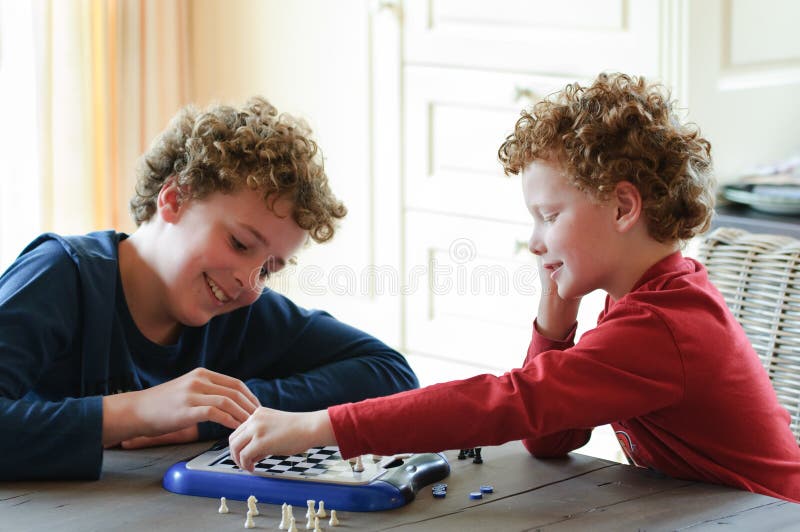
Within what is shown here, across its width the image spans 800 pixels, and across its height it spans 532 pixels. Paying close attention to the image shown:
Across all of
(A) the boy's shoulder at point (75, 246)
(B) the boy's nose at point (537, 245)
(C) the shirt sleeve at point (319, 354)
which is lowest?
(C) the shirt sleeve at point (319, 354)

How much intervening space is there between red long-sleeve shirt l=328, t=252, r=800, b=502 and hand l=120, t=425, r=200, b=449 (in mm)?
274

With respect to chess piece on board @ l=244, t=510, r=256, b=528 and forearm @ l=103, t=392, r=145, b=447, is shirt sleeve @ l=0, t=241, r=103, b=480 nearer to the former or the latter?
forearm @ l=103, t=392, r=145, b=447

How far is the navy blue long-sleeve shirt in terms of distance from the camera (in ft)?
4.16

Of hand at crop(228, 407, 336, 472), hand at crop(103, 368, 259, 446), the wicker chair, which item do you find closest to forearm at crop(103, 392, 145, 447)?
hand at crop(103, 368, 259, 446)

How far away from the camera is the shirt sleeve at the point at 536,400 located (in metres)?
1.19

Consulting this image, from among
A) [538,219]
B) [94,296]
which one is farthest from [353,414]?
[94,296]

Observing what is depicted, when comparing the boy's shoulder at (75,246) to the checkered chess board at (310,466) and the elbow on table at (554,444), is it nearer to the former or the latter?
the checkered chess board at (310,466)

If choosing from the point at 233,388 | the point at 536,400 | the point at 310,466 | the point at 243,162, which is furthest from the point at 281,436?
the point at 243,162

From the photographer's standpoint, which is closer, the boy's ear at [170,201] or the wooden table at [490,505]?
the wooden table at [490,505]

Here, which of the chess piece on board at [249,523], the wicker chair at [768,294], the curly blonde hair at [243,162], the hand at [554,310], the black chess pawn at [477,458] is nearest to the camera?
the chess piece on board at [249,523]

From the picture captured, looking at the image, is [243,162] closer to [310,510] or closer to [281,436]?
[281,436]

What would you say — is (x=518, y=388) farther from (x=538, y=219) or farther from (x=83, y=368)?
(x=83, y=368)

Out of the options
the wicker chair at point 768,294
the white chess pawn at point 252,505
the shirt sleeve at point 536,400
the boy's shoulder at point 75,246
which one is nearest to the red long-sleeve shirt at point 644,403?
the shirt sleeve at point 536,400

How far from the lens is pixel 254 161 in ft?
5.12
